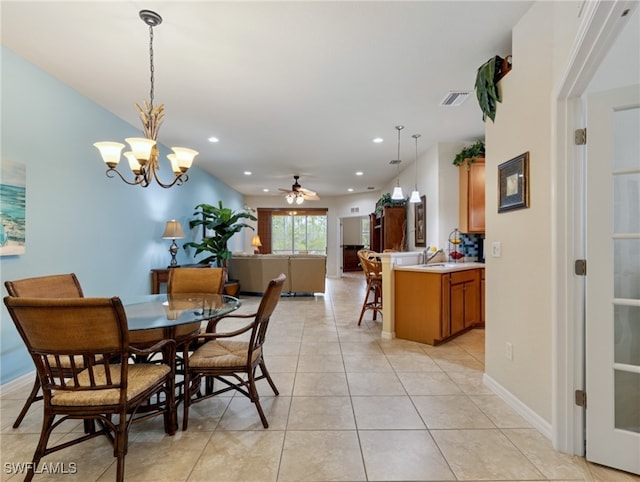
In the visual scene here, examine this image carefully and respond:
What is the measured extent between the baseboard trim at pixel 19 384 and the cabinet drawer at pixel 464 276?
4.14 metres

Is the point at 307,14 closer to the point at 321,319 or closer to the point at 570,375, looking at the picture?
the point at 570,375

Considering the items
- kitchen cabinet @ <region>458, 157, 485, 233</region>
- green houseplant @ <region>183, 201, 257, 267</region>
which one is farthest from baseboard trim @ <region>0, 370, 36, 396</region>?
kitchen cabinet @ <region>458, 157, 485, 233</region>

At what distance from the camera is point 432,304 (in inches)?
139

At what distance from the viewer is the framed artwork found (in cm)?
248

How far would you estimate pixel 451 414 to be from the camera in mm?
2152

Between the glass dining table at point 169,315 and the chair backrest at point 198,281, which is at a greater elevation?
the chair backrest at point 198,281

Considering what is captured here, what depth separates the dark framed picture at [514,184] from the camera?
2105mm

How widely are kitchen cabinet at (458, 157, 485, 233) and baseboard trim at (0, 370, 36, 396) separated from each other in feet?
17.2

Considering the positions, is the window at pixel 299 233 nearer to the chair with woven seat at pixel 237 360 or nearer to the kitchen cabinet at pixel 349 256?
the kitchen cabinet at pixel 349 256

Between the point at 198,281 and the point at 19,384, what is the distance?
1.60 m

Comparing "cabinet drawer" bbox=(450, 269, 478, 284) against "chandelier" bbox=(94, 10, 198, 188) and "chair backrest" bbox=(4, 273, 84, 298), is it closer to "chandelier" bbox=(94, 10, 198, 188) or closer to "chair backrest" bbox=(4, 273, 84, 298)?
"chandelier" bbox=(94, 10, 198, 188)

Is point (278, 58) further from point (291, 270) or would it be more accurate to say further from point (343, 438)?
point (291, 270)

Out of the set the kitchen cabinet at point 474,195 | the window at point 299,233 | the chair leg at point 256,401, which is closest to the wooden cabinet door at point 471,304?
the kitchen cabinet at point 474,195

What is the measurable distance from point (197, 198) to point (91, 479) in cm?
548
